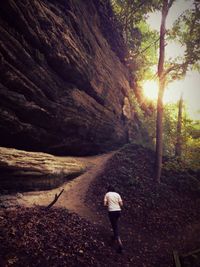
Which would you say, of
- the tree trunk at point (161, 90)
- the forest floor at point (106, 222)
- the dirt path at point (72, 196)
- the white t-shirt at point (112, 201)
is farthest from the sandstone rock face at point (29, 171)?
the tree trunk at point (161, 90)

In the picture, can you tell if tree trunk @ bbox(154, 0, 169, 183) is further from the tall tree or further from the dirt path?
the dirt path

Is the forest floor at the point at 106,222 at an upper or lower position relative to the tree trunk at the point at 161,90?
lower

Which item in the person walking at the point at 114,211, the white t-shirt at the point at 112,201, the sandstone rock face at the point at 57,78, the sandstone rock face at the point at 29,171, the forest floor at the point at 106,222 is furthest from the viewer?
the sandstone rock face at the point at 57,78

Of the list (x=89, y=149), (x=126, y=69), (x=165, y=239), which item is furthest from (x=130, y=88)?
(x=165, y=239)

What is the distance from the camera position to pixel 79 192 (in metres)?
11.6

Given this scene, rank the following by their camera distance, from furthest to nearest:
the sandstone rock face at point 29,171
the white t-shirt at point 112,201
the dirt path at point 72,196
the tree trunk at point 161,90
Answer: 1. the tree trunk at point 161,90
2. the dirt path at point 72,196
3. the sandstone rock face at point 29,171
4. the white t-shirt at point 112,201

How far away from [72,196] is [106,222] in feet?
8.62

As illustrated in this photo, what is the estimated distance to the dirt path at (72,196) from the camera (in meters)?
9.33

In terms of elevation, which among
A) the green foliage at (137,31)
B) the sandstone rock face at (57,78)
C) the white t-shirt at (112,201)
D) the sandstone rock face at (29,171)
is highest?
the green foliage at (137,31)

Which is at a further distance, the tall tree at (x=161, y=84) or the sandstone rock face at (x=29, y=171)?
the tall tree at (x=161, y=84)

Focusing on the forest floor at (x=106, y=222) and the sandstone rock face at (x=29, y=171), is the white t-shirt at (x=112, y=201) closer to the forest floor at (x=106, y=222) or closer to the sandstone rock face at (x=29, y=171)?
the forest floor at (x=106, y=222)

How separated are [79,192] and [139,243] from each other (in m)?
4.43

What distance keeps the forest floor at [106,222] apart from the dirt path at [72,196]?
0.14 feet

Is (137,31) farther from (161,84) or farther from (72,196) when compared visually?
(72,196)
